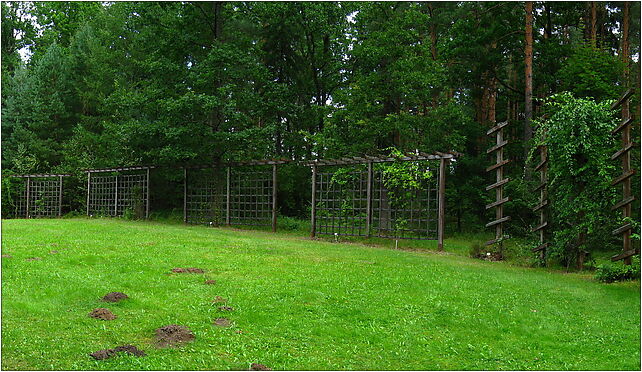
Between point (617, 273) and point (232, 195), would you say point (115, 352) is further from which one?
point (232, 195)

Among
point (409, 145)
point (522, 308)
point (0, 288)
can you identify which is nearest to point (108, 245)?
point (0, 288)

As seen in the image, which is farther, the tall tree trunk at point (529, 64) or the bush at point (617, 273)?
the tall tree trunk at point (529, 64)

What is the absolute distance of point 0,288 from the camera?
6281 mm

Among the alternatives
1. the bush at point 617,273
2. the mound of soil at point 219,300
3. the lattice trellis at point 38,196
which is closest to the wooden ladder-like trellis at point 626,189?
the bush at point 617,273

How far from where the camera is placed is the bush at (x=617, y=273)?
8758 mm

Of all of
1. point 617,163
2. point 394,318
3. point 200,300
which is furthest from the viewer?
point 617,163

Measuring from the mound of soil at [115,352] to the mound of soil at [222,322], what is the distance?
1063 millimetres

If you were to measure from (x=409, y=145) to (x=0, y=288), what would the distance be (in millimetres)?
15891

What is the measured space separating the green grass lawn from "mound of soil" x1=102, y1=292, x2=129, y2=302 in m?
0.15

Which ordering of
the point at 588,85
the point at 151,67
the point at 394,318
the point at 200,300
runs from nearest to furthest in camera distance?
1. the point at 394,318
2. the point at 200,300
3. the point at 588,85
4. the point at 151,67

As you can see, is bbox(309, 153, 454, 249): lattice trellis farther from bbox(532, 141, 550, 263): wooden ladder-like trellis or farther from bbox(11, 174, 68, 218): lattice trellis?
bbox(11, 174, 68, 218): lattice trellis

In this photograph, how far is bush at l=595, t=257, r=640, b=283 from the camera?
8.76 meters

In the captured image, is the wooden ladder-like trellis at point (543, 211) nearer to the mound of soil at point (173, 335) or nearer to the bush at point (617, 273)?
the bush at point (617, 273)

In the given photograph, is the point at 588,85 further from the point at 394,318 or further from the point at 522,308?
the point at 394,318
